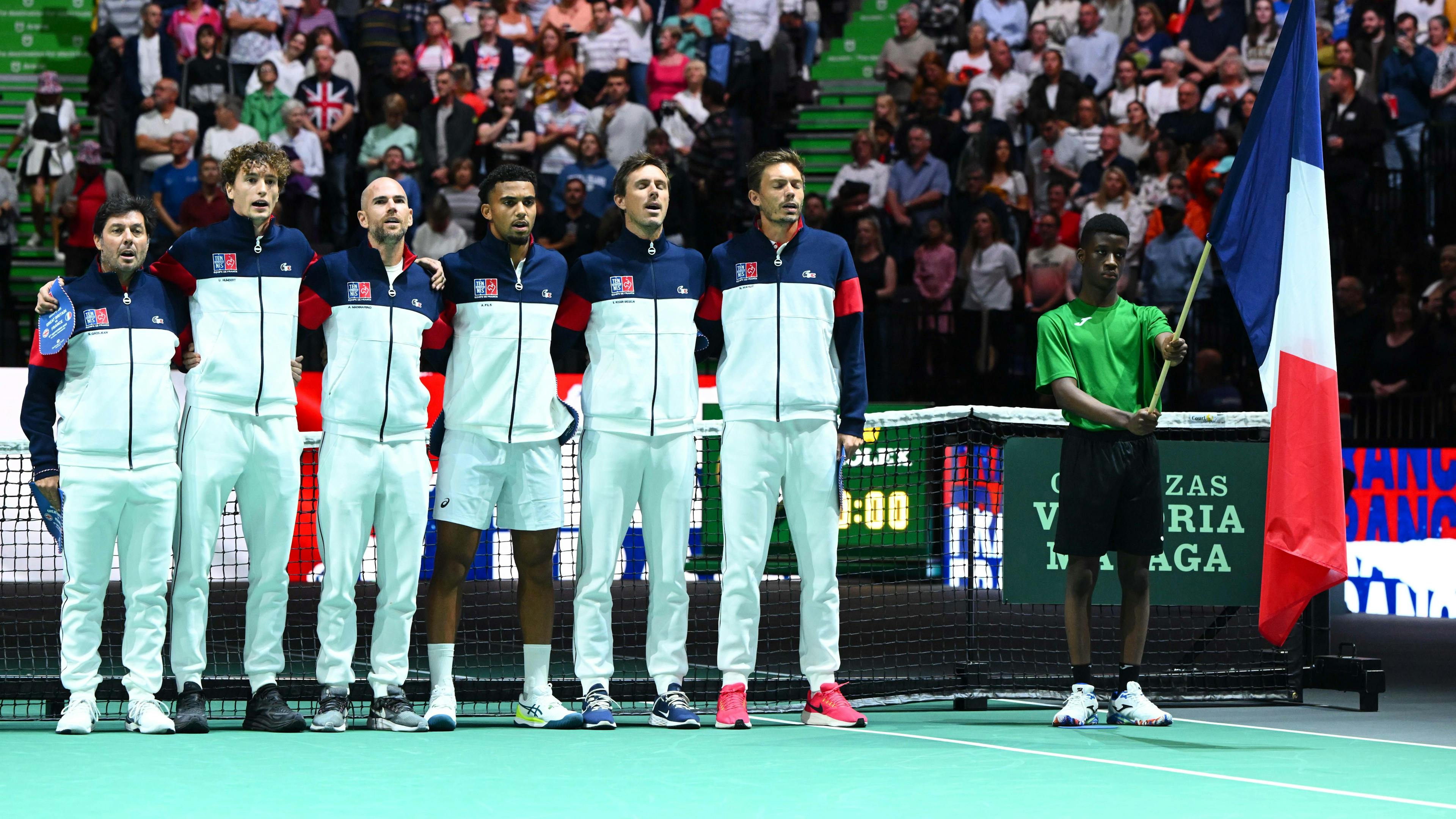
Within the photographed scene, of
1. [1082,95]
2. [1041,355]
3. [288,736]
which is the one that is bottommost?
[288,736]

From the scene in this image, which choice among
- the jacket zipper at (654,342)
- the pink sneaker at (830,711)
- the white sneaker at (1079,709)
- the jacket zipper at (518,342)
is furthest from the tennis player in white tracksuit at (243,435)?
the white sneaker at (1079,709)

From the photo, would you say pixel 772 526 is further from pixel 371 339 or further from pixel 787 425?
pixel 371 339

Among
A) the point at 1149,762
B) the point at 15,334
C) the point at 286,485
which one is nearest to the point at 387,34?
the point at 15,334

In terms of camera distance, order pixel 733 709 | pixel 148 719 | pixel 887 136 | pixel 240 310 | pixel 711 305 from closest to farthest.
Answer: pixel 148 719 < pixel 240 310 < pixel 733 709 < pixel 711 305 < pixel 887 136

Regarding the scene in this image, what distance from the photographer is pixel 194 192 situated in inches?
648

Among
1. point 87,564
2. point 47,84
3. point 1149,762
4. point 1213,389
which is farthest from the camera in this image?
point 47,84

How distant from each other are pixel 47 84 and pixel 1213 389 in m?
12.5

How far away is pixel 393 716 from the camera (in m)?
7.41

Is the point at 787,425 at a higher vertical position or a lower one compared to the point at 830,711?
higher

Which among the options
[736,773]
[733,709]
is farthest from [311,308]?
[736,773]

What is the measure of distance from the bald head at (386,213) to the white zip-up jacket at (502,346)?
0.28 metres

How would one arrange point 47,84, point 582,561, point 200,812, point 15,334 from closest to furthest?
point 200,812, point 582,561, point 15,334, point 47,84

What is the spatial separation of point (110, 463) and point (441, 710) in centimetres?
179

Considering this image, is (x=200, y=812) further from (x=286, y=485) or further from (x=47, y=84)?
(x=47, y=84)
